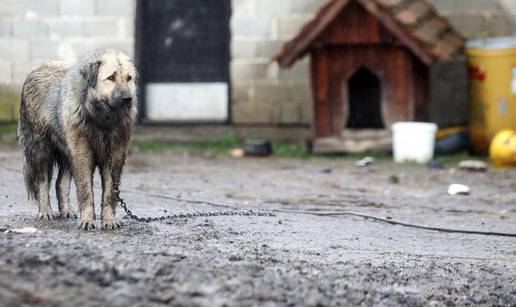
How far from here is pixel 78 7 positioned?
1280 cm

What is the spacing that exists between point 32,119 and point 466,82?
24.9 ft

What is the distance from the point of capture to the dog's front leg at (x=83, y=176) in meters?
5.81

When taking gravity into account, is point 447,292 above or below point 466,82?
below

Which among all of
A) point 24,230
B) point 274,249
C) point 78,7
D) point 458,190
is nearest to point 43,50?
point 78,7

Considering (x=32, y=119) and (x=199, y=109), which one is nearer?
(x=32, y=119)

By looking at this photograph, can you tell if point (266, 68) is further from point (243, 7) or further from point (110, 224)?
point (110, 224)

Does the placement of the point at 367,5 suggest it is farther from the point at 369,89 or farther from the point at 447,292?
the point at 447,292

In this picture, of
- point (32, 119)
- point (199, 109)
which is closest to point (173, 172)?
point (199, 109)

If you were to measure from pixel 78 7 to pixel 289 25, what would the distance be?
2.76m

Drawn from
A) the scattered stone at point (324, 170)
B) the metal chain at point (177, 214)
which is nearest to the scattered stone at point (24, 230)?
the metal chain at point (177, 214)

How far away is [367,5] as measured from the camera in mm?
11250

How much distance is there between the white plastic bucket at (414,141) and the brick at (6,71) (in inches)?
201

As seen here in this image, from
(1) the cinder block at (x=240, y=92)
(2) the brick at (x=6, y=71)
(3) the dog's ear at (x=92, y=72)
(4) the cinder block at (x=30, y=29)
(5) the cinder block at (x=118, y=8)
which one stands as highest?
(5) the cinder block at (x=118, y=8)

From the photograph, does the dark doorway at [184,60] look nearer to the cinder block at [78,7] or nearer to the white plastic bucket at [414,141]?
the cinder block at [78,7]
